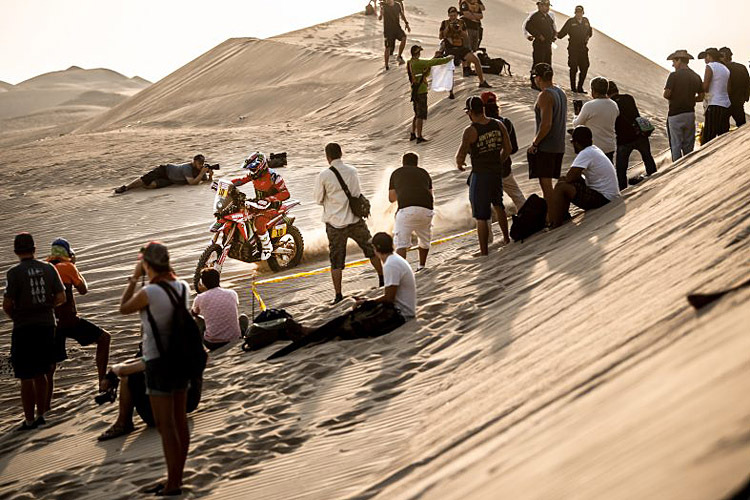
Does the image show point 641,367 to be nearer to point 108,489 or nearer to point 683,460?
point 683,460

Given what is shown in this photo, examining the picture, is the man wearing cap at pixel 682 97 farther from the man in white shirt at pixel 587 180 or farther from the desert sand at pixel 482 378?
the man in white shirt at pixel 587 180

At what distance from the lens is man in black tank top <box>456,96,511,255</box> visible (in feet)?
31.9

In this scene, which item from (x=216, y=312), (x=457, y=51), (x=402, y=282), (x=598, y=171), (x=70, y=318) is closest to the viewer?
(x=402, y=282)

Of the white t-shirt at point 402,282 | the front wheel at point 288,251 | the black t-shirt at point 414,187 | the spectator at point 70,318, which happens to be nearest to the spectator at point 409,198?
the black t-shirt at point 414,187

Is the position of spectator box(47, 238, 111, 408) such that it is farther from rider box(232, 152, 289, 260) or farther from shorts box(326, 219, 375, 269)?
rider box(232, 152, 289, 260)

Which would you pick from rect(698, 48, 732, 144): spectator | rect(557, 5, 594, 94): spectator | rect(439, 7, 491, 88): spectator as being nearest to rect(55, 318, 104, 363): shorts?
rect(698, 48, 732, 144): spectator

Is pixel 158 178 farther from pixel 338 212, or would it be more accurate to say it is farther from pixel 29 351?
pixel 29 351

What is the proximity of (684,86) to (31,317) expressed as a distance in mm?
7494

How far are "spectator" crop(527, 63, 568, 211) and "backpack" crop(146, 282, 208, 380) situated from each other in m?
5.23

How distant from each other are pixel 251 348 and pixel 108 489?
2.68 m

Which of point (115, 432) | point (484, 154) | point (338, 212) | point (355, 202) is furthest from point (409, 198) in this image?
point (115, 432)

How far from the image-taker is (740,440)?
2799mm

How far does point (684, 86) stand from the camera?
11430 mm

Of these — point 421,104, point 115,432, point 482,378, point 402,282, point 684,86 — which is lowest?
point 115,432
